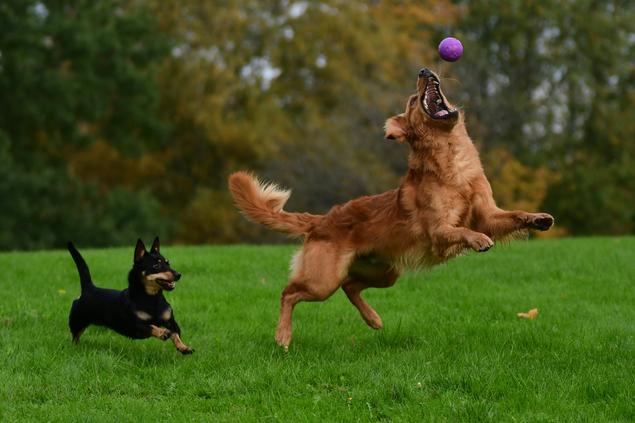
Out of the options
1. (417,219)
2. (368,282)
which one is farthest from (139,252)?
(417,219)

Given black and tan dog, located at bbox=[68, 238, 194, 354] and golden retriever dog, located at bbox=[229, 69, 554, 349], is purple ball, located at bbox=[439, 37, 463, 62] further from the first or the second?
black and tan dog, located at bbox=[68, 238, 194, 354]

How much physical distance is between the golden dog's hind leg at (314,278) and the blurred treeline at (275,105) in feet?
76.2

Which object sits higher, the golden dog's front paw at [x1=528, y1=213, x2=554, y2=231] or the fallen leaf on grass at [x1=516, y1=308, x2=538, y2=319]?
the golden dog's front paw at [x1=528, y1=213, x2=554, y2=231]

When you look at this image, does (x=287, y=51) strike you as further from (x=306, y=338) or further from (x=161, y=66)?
(x=306, y=338)

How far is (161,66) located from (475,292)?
1082 inches

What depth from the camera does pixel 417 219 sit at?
688 centimetres

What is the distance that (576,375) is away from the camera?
231 inches

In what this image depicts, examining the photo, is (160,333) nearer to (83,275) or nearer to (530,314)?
(83,275)

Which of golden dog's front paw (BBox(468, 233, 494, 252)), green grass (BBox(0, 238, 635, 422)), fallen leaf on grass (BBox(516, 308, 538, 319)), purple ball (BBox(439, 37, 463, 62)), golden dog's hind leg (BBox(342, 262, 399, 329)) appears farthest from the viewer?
fallen leaf on grass (BBox(516, 308, 538, 319))

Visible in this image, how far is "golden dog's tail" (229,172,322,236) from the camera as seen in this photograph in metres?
7.44

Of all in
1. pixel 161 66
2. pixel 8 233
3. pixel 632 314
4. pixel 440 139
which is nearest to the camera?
pixel 440 139

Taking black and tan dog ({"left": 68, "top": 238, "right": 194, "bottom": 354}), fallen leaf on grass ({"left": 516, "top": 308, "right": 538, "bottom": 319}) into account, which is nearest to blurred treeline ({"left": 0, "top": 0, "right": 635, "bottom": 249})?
fallen leaf on grass ({"left": 516, "top": 308, "right": 538, "bottom": 319})

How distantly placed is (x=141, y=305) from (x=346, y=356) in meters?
1.59

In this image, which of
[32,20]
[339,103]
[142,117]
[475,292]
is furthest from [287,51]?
[475,292]
